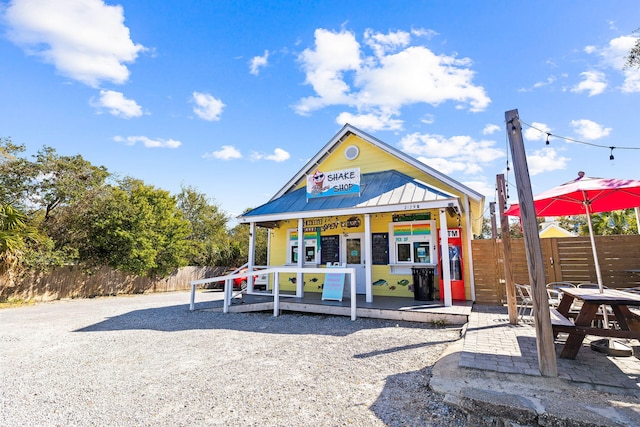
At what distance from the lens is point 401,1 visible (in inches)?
301

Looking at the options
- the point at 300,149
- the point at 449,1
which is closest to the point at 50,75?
the point at 300,149

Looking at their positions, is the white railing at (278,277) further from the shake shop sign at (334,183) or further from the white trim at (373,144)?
the white trim at (373,144)

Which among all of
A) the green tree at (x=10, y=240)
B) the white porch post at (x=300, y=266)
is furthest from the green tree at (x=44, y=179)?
the white porch post at (x=300, y=266)

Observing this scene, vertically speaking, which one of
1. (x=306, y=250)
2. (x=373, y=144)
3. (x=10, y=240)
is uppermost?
(x=373, y=144)

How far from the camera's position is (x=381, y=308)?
711 centimetres

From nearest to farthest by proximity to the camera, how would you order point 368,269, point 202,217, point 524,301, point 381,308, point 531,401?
point 531,401 → point 524,301 → point 381,308 → point 368,269 → point 202,217

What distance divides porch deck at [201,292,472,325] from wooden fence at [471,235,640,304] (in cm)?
110

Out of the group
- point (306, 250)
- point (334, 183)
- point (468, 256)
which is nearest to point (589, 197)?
point (468, 256)

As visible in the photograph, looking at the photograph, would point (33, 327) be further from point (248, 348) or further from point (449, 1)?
point (449, 1)

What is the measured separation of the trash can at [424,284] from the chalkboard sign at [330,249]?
311cm

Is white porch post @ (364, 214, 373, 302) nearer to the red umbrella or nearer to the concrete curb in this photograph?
the red umbrella

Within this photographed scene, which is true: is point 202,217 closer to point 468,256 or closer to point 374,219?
point 374,219

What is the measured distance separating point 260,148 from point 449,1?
8.65 meters

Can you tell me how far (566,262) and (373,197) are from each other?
5.52 m
